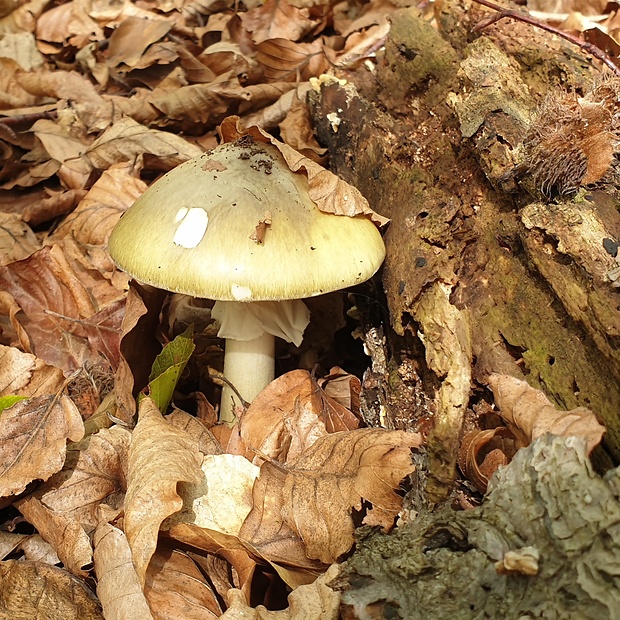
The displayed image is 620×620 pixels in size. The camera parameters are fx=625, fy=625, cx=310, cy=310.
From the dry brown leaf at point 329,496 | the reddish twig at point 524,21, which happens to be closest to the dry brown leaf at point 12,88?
the reddish twig at point 524,21

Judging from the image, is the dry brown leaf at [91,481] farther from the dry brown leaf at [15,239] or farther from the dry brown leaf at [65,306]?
the dry brown leaf at [15,239]

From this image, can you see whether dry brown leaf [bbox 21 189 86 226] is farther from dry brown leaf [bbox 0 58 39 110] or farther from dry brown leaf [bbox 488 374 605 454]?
dry brown leaf [bbox 488 374 605 454]

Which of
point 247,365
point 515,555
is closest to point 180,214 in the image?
point 247,365

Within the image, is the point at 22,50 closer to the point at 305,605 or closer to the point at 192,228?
the point at 192,228

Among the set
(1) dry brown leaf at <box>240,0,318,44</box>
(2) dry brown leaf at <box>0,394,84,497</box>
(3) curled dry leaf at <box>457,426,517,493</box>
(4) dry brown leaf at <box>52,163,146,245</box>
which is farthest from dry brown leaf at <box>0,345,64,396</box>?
(1) dry brown leaf at <box>240,0,318,44</box>

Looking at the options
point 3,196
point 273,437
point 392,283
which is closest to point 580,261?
point 392,283

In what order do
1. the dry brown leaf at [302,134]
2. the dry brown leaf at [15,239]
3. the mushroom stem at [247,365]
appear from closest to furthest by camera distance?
the mushroom stem at [247,365], the dry brown leaf at [302,134], the dry brown leaf at [15,239]

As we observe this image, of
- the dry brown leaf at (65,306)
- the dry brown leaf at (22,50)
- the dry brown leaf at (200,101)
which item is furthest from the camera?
the dry brown leaf at (22,50)

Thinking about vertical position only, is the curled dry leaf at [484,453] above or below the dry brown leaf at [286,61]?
above
